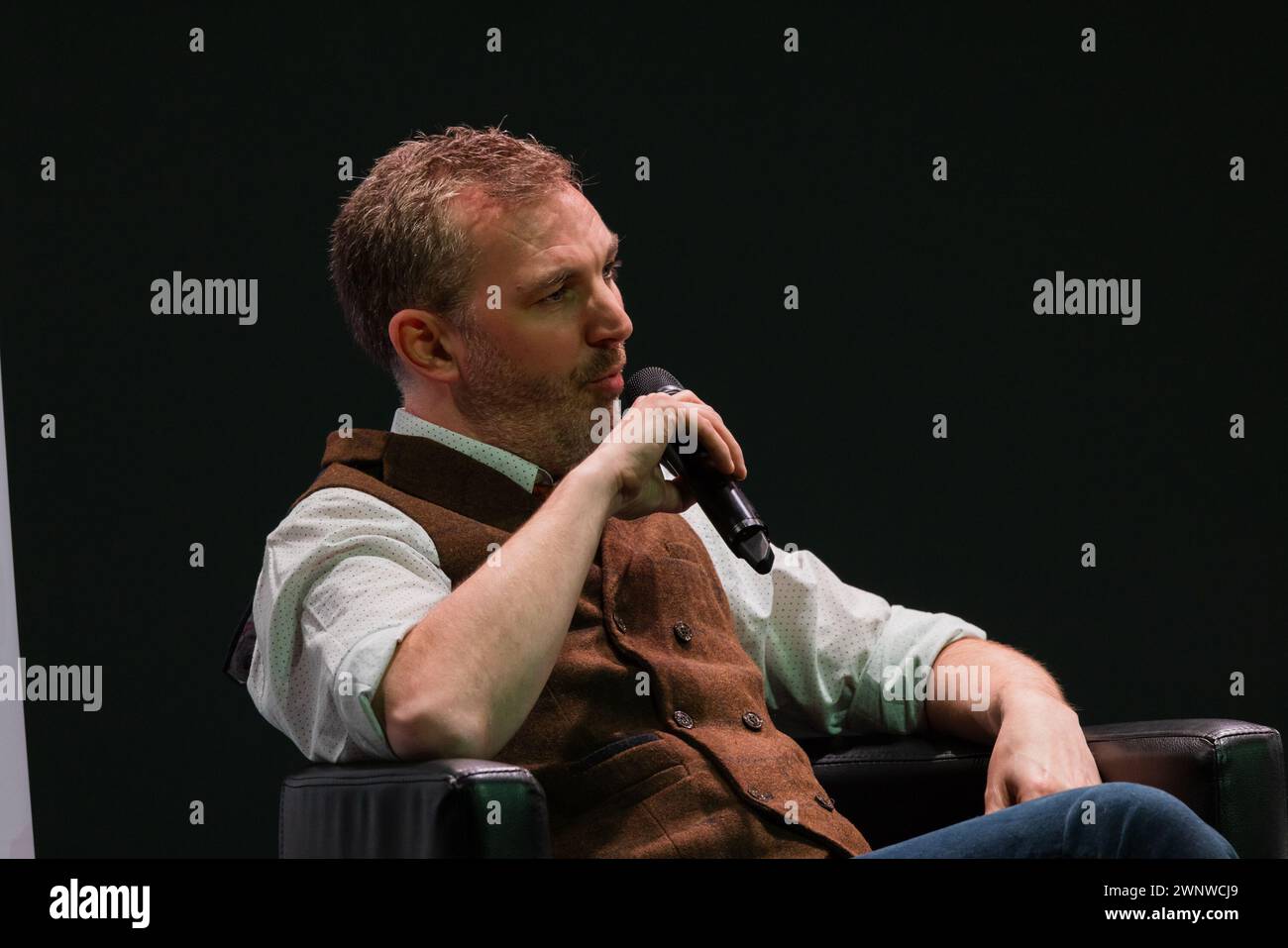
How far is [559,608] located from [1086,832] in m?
0.54

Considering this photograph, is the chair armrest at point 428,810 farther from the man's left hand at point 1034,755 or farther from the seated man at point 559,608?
the man's left hand at point 1034,755

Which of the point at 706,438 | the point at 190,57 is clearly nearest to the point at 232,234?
the point at 190,57

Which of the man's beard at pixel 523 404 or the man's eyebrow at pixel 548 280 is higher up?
the man's eyebrow at pixel 548 280

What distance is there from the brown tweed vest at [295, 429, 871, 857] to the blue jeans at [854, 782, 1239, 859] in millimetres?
196

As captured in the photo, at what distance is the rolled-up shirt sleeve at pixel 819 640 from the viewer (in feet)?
6.40

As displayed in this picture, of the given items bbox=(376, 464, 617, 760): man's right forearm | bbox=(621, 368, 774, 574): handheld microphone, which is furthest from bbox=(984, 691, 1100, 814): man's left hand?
bbox=(376, 464, 617, 760): man's right forearm

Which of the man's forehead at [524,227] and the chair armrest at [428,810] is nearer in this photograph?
the chair armrest at [428,810]

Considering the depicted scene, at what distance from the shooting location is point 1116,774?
5.61 feet

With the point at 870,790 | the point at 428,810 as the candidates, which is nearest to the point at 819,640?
the point at 870,790

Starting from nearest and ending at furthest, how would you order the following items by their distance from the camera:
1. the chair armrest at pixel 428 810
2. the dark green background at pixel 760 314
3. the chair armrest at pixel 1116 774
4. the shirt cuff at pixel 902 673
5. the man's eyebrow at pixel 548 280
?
1. the chair armrest at pixel 428 810
2. the chair armrest at pixel 1116 774
3. the man's eyebrow at pixel 548 280
4. the shirt cuff at pixel 902 673
5. the dark green background at pixel 760 314

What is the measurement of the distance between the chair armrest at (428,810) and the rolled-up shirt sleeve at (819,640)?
0.65m

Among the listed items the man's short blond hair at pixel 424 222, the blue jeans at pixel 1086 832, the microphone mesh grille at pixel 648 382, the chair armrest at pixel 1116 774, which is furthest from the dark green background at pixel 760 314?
the blue jeans at pixel 1086 832

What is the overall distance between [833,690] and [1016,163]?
1.26m

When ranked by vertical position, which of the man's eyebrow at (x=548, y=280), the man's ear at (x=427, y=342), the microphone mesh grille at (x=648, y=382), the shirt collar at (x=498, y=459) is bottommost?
the shirt collar at (x=498, y=459)
